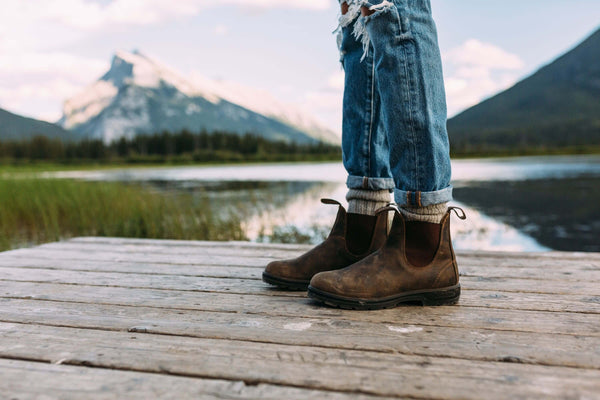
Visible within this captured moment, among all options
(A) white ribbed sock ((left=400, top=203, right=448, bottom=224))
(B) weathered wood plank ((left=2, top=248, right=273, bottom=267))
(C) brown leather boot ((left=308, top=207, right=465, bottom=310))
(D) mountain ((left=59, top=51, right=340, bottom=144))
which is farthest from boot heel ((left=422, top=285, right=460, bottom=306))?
(D) mountain ((left=59, top=51, right=340, bottom=144))

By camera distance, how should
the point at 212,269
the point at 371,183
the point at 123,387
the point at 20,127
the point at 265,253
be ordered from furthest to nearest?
1. the point at 20,127
2. the point at 265,253
3. the point at 212,269
4. the point at 371,183
5. the point at 123,387

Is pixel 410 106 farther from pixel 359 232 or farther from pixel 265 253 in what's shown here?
pixel 265 253

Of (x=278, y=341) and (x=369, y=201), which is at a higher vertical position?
(x=369, y=201)

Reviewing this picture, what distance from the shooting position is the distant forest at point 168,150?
4816 cm

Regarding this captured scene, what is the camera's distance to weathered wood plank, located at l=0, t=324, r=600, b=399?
0.78m

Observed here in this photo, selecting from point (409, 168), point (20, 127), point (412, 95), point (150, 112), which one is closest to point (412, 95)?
point (412, 95)

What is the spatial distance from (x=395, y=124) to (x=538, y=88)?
156m

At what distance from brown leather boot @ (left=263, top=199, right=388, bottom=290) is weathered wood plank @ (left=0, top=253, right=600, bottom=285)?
23 cm

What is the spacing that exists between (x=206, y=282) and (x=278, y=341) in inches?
24.8

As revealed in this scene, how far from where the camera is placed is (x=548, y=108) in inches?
4744

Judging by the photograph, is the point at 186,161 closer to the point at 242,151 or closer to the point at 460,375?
A: the point at 242,151

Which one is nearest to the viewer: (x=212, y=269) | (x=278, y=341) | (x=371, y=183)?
(x=278, y=341)

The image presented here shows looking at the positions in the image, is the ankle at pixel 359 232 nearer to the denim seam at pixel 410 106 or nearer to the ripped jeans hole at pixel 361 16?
the denim seam at pixel 410 106

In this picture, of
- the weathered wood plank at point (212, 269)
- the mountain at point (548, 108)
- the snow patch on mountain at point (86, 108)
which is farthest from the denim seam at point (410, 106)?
the snow patch on mountain at point (86, 108)
